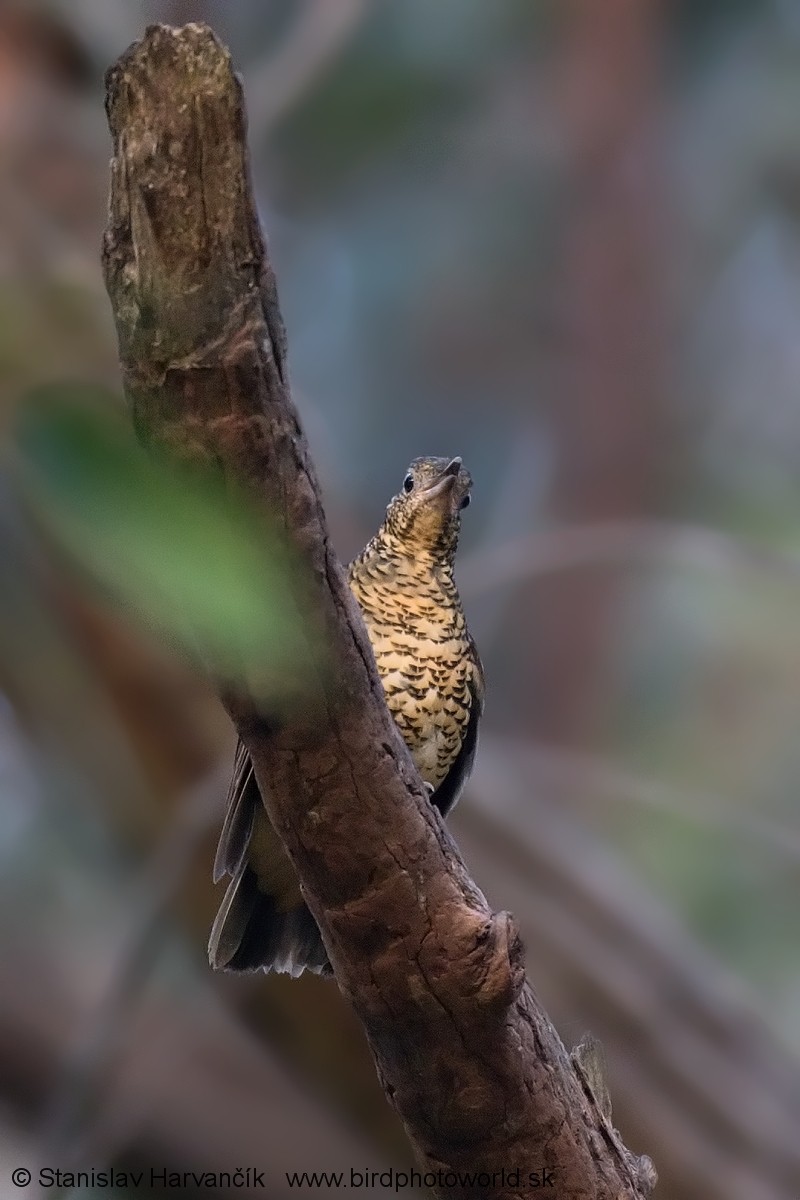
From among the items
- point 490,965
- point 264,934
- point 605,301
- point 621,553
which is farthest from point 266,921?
point 605,301

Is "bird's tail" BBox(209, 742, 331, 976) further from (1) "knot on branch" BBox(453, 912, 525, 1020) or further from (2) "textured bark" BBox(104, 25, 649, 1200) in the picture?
(1) "knot on branch" BBox(453, 912, 525, 1020)

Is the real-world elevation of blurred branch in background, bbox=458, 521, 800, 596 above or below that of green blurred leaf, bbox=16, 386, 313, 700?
below

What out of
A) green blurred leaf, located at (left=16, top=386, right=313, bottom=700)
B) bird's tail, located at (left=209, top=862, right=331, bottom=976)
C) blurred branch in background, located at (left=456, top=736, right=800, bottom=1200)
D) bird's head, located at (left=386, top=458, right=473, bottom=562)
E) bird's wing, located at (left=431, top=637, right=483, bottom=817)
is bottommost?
blurred branch in background, located at (left=456, top=736, right=800, bottom=1200)

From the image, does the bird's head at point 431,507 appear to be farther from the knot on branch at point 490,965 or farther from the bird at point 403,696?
the knot on branch at point 490,965

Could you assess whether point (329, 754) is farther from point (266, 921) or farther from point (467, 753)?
point (467, 753)

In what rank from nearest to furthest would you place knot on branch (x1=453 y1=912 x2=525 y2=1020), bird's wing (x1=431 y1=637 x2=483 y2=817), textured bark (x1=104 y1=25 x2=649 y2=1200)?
1. textured bark (x1=104 y1=25 x2=649 y2=1200)
2. knot on branch (x1=453 y1=912 x2=525 y2=1020)
3. bird's wing (x1=431 y1=637 x2=483 y2=817)

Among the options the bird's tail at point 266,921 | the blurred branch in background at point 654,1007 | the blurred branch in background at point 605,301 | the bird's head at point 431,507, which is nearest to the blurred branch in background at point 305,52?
the blurred branch in background at point 605,301

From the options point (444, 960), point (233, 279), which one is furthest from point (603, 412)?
point (233, 279)

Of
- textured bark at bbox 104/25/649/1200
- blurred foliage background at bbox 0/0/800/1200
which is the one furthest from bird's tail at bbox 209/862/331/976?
blurred foliage background at bbox 0/0/800/1200
